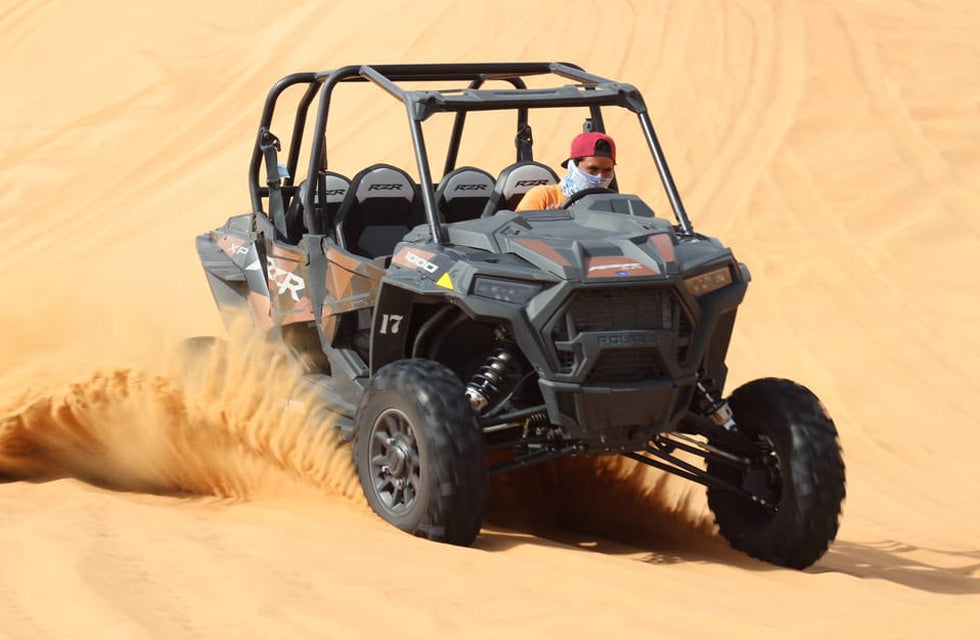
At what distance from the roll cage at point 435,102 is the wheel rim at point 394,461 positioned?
833 mm

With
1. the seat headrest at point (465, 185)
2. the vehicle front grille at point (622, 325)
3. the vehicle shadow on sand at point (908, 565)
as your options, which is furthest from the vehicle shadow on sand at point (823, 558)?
the seat headrest at point (465, 185)

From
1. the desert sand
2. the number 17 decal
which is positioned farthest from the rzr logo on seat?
the desert sand

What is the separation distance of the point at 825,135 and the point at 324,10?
8.33 meters

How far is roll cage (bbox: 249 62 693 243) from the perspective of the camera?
713 cm

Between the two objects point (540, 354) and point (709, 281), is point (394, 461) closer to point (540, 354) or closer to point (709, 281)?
point (540, 354)

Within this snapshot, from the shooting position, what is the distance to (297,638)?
4.84 metres

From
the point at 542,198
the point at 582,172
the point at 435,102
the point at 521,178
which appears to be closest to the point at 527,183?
the point at 521,178

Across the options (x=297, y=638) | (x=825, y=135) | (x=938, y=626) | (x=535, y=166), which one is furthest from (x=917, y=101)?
(x=297, y=638)

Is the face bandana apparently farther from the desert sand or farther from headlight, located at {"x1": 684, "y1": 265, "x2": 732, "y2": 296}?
the desert sand

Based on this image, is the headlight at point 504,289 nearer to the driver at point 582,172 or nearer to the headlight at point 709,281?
the headlight at point 709,281

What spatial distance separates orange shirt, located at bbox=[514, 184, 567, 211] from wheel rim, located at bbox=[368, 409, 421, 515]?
4.96 ft

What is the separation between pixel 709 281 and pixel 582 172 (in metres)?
1.24

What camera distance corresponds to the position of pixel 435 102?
23.5ft

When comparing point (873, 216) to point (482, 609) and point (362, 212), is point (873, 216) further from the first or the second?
point (482, 609)
